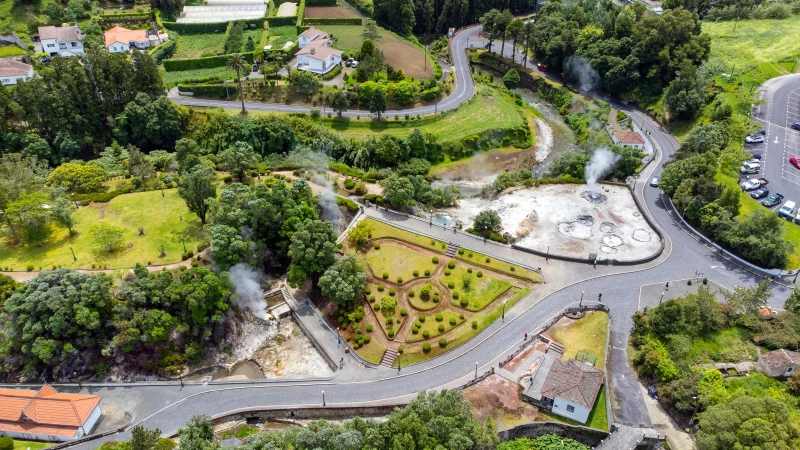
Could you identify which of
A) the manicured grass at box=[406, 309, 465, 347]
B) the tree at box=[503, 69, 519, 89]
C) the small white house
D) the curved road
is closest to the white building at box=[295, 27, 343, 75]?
the tree at box=[503, 69, 519, 89]

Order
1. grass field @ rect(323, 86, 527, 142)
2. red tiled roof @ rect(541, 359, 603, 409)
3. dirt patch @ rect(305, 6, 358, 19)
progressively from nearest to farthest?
red tiled roof @ rect(541, 359, 603, 409) → grass field @ rect(323, 86, 527, 142) → dirt patch @ rect(305, 6, 358, 19)

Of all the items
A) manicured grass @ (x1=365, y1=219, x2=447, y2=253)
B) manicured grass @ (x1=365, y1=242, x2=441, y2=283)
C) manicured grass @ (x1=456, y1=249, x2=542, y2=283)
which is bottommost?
manicured grass @ (x1=365, y1=242, x2=441, y2=283)

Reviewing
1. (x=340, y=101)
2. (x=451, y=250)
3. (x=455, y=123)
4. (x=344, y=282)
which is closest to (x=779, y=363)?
(x=451, y=250)

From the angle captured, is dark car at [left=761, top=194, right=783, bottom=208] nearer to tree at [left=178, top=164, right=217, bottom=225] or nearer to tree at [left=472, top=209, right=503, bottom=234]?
tree at [left=472, top=209, right=503, bottom=234]

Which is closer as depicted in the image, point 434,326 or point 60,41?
point 434,326

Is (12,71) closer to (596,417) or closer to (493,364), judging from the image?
(493,364)

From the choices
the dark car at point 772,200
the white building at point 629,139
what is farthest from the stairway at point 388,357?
the dark car at point 772,200

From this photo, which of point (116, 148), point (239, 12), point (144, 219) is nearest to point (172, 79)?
point (116, 148)
